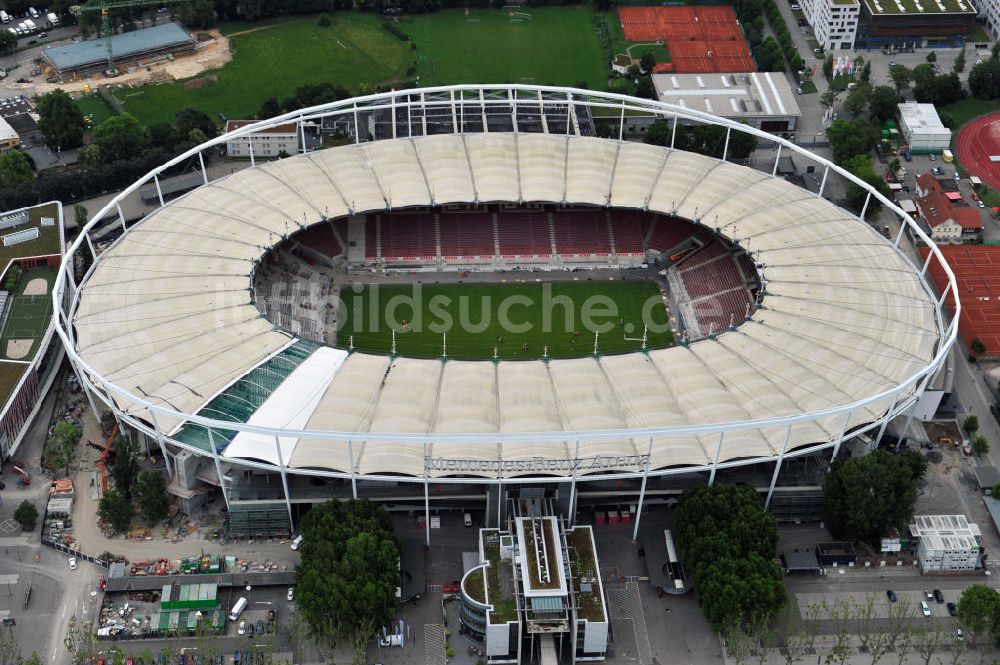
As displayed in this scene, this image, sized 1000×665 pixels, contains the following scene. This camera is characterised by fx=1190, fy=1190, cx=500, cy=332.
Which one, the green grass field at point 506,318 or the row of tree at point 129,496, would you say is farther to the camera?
the green grass field at point 506,318

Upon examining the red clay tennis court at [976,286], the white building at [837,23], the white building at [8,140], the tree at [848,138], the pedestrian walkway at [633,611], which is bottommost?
the pedestrian walkway at [633,611]

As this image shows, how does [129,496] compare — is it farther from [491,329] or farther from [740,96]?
[740,96]

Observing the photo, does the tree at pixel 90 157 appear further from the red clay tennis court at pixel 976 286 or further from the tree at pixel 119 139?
the red clay tennis court at pixel 976 286

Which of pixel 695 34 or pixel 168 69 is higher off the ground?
pixel 695 34

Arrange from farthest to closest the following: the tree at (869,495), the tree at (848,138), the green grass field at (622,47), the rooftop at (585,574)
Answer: the green grass field at (622,47)
the tree at (848,138)
the tree at (869,495)
the rooftop at (585,574)

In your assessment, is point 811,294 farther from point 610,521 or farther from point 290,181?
point 290,181

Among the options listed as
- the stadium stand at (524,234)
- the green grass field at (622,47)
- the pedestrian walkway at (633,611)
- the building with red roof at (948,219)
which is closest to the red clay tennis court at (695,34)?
the green grass field at (622,47)

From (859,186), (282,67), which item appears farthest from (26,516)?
(859,186)
